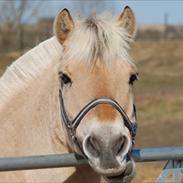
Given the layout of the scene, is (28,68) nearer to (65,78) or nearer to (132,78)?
(65,78)

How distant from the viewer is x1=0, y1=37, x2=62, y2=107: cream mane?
13.5ft

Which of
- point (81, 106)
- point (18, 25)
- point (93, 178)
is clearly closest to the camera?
point (81, 106)

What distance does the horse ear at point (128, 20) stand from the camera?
381cm

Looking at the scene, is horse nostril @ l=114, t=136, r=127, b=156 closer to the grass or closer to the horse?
the horse

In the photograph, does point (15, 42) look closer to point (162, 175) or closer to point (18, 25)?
point (18, 25)

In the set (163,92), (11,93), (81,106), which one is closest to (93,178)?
(81,106)

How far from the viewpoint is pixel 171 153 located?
3.44 metres

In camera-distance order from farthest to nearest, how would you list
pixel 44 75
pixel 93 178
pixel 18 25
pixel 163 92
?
pixel 18 25, pixel 163 92, pixel 44 75, pixel 93 178

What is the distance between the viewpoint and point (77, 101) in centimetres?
347

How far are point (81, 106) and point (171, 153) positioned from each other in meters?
0.56

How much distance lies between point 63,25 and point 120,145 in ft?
3.08

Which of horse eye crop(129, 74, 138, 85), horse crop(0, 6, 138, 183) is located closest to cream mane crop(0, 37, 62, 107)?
horse crop(0, 6, 138, 183)

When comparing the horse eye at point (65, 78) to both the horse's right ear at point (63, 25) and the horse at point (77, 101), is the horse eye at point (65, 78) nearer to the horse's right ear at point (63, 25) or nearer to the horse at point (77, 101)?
the horse at point (77, 101)

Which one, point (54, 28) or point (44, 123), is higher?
point (54, 28)
